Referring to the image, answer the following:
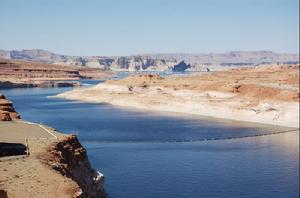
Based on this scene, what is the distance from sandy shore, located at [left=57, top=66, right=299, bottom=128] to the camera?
251 ft

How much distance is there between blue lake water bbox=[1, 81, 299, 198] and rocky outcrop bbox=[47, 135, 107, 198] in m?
4.70

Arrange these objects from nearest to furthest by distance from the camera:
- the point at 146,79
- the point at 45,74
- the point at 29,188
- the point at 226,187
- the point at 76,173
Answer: the point at 29,188 → the point at 76,173 → the point at 226,187 → the point at 146,79 → the point at 45,74

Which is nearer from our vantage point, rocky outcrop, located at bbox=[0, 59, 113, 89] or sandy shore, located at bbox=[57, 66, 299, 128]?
sandy shore, located at bbox=[57, 66, 299, 128]

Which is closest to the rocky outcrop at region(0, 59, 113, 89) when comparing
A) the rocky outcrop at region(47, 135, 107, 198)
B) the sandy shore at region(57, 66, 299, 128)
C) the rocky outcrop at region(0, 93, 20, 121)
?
the sandy shore at region(57, 66, 299, 128)

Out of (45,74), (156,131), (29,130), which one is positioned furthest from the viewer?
(45,74)

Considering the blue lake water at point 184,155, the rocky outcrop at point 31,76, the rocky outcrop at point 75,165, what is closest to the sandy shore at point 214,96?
the blue lake water at point 184,155

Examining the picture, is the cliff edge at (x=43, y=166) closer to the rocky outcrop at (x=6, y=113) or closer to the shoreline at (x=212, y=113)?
the rocky outcrop at (x=6, y=113)

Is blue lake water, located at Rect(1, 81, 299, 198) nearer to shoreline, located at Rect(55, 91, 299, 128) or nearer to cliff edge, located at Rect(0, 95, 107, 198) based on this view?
shoreline, located at Rect(55, 91, 299, 128)

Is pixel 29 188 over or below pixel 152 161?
over

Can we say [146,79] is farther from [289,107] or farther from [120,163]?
[120,163]

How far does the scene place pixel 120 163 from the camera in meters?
41.0

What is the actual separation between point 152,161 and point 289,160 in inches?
472

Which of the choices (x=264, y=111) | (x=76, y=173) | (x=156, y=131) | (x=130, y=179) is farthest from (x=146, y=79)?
(x=76, y=173)

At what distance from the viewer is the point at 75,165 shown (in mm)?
24875
